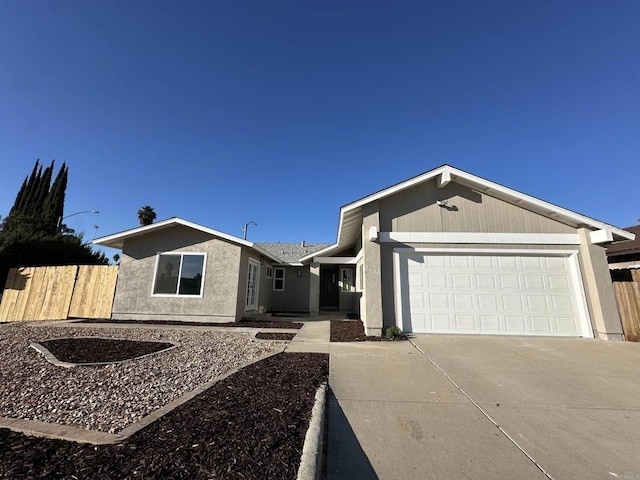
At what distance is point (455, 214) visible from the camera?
28.7 feet

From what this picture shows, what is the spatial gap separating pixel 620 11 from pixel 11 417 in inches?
602

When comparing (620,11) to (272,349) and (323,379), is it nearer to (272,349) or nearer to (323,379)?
(323,379)

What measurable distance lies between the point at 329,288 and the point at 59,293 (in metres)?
12.6

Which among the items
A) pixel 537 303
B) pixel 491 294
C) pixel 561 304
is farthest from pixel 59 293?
pixel 561 304

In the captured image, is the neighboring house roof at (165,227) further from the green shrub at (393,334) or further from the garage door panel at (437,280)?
the garage door panel at (437,280)

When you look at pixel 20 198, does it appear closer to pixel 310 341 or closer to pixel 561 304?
pixel 310 341

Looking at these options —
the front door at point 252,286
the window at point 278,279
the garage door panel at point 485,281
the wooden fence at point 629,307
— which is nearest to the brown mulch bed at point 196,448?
the garage door panel at point 485,281

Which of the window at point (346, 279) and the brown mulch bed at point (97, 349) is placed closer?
the brown mulch bed at point (97, 349)

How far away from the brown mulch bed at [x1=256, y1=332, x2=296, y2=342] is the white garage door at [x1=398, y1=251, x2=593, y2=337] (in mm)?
3340

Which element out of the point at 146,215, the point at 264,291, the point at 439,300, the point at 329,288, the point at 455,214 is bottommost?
the point at 439,300

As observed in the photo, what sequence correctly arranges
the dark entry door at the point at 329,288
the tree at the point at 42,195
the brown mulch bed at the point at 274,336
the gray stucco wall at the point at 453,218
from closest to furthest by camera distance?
the brown mulch bed at the point at 274,336
the gray stucco wall at the point at 453,218
the dark entry door at the point at 329,288
the tree at the point at 42,195

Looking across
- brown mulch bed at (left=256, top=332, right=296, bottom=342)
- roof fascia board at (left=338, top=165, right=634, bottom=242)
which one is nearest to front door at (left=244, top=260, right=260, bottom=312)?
brown mulch bed at (left=256, top=332, right=296, bottom=342)

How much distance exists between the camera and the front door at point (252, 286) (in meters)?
11.9

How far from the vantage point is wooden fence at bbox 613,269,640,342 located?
743 cm
